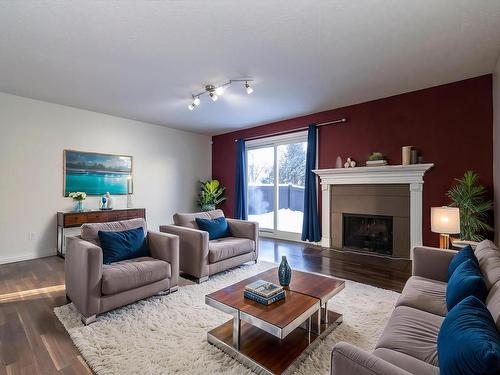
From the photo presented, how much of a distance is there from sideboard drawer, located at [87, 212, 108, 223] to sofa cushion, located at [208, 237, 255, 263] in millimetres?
2456

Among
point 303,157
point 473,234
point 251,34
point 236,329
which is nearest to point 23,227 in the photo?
point 236,329

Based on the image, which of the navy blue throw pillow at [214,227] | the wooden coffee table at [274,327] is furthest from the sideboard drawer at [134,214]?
the wooden coffee table at [274,327]

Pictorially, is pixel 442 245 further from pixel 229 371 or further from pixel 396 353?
pixel 229 371

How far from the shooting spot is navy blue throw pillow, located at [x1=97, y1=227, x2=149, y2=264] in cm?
272

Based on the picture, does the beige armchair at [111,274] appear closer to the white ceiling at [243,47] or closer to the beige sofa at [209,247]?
the beige sofa at [209,247]

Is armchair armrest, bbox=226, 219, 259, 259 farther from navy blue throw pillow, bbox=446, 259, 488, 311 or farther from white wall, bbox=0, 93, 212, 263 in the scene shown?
white wall, bbox=0, 93, 212, 263

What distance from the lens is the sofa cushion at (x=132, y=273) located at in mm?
2356

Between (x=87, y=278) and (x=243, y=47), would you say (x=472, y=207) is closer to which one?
(x=243, y=47)

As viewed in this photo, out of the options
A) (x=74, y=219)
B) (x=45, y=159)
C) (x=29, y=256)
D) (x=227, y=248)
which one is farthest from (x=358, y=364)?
(x=45, y=159)

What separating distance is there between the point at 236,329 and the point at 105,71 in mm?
3459

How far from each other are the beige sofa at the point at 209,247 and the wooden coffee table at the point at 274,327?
1144 millimetres

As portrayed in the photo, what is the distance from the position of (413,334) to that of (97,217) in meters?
5.00

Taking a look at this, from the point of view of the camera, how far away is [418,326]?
4.99 ft

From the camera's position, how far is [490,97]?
3566 mm
